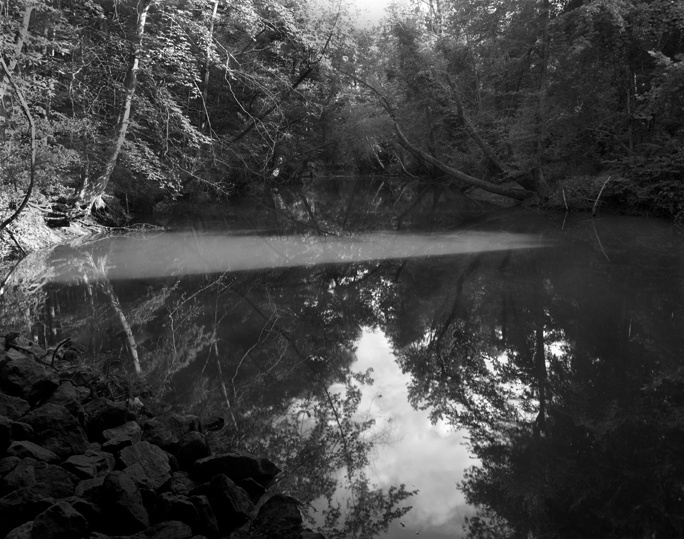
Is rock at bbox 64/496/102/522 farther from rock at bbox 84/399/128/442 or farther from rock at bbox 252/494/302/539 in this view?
rock at bbox 84/399/128/442

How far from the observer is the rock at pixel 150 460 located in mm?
3203

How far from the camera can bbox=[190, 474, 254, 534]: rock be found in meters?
3.09

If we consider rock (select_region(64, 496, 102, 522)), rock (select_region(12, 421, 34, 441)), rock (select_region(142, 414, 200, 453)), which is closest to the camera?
rock (select_region(64, 496, 102, 522))

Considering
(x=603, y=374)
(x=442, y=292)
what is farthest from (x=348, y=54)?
(x=603, y=374)

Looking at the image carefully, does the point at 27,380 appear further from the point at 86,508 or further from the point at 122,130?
the point at 122,130

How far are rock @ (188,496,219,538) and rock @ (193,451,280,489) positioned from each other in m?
0.45

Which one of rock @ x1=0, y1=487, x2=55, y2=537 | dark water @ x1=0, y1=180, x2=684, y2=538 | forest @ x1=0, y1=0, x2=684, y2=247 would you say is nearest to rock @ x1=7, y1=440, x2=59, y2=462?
rock @ x1=0, y1=487, x2=55, y2=537

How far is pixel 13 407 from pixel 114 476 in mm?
1218

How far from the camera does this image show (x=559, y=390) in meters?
5.30

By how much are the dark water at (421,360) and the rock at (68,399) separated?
1.00 metres

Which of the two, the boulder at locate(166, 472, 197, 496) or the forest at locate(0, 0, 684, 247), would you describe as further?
the forest at locate(0, 0, 684, 247)

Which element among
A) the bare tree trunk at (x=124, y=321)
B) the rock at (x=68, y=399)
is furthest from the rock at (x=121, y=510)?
the bare tree trunk at (x=124, y=321)

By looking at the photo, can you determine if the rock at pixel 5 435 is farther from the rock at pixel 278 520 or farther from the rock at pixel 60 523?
the rock at pixel 278 520

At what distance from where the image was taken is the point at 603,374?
5.55 metres
